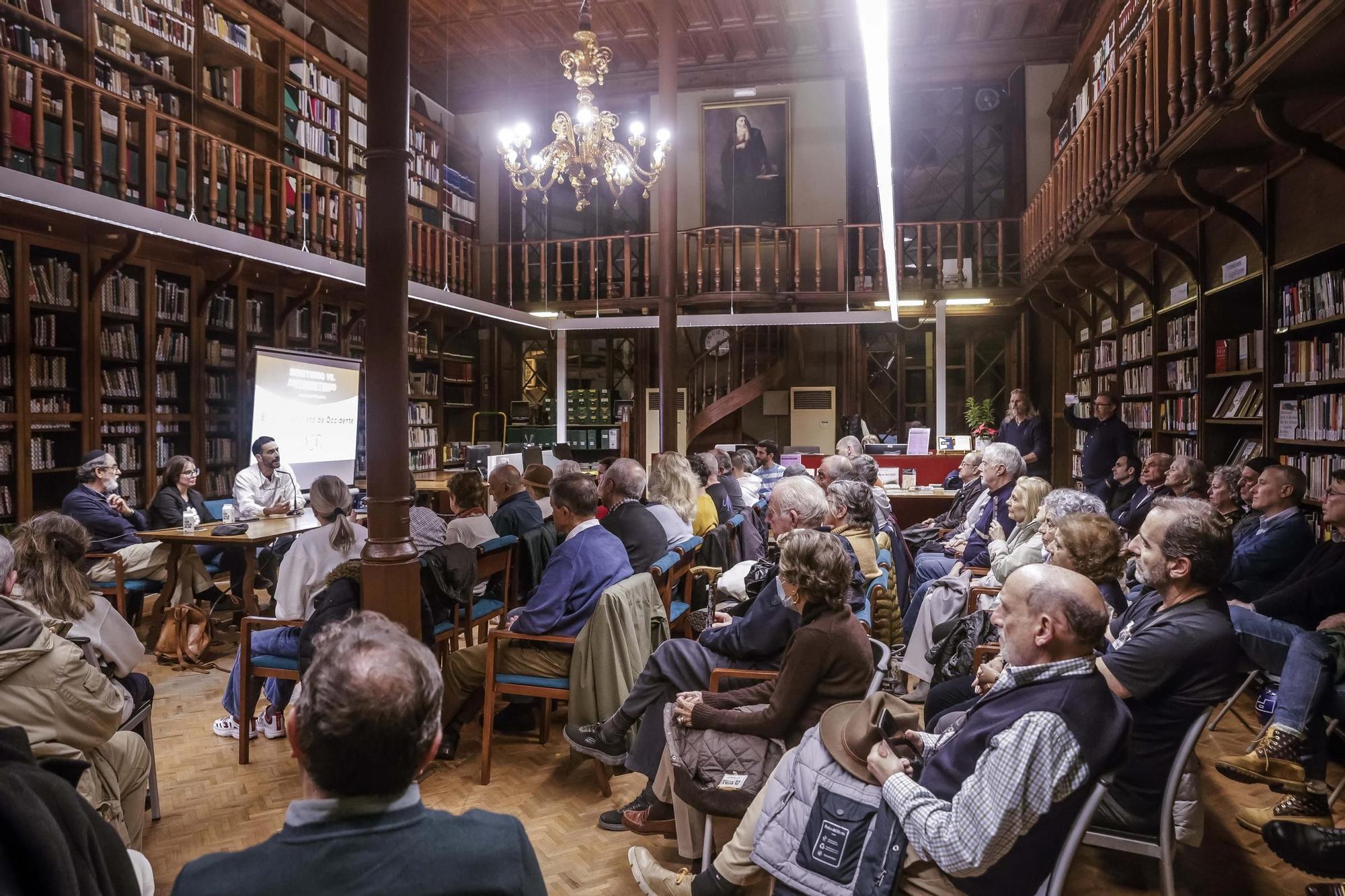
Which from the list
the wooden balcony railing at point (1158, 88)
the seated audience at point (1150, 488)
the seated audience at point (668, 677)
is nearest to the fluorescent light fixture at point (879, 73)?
the wooden balcony railing at point (1158, 88)

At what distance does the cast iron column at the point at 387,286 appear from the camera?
127 inches

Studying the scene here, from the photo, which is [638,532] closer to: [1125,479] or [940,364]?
[1125,479]

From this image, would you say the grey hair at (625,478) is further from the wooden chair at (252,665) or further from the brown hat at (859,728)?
the brown hat at (859,728)

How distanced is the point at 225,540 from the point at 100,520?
0.95 meters

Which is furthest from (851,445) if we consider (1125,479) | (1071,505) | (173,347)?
(173,347)

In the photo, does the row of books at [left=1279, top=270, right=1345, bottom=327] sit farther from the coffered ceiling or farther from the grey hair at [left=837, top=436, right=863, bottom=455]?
the coffered ceiling

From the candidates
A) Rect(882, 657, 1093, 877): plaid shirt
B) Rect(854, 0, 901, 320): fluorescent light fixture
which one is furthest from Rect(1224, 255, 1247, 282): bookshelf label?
Rect(882, 657, 1093, 877): plaid shirt

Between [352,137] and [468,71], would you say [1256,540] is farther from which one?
[468,71]

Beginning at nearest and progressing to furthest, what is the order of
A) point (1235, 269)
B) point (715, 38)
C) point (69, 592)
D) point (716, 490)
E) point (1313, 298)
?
point (69, 592) < point (1313, 298) < point (1235, 269) < point (716, 490) < point (715, 38)

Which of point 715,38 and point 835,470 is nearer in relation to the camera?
point 835,470

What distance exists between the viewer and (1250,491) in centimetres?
423

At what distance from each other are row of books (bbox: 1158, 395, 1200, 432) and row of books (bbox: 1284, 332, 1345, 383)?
1.15 meters

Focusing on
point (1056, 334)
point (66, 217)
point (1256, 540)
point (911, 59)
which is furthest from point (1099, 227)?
point (66, 217)

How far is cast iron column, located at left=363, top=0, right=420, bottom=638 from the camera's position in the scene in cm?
323
